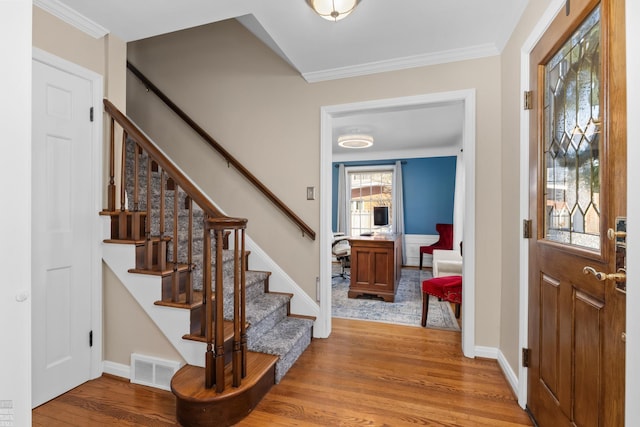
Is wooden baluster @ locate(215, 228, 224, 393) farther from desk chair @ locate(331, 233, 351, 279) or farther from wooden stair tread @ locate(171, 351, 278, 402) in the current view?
desk chair @ locate(331, 233, 351, 279)

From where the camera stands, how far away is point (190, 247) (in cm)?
184

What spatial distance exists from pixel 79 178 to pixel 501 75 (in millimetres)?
3003

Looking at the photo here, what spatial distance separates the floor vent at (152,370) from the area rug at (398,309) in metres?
1.77

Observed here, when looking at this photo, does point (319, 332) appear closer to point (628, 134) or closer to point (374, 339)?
point (374, 339)

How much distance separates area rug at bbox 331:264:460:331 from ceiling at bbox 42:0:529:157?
2094mm

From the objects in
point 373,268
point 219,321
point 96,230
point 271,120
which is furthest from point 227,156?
point 373,268

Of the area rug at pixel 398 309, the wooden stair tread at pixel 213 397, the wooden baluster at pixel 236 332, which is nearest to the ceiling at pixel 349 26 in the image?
the wooden baluster at pixel 236 332

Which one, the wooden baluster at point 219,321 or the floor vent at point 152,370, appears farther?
the floor vent at point 152,370

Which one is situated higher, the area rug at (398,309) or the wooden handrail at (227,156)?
the wooden handrail at (227,156)

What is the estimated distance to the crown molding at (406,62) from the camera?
2211 mm

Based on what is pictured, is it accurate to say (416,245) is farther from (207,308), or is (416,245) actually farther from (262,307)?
(207,308)

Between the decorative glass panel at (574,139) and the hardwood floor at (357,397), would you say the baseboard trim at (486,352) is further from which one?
the decorative glass panel at (574,139)

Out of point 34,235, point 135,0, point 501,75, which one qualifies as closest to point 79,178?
point 34,235

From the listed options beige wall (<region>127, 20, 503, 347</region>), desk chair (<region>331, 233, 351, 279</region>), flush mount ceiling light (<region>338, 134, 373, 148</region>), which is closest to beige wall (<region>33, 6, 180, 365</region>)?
beige wall (<region>127, 20, 503, 347</region>)
